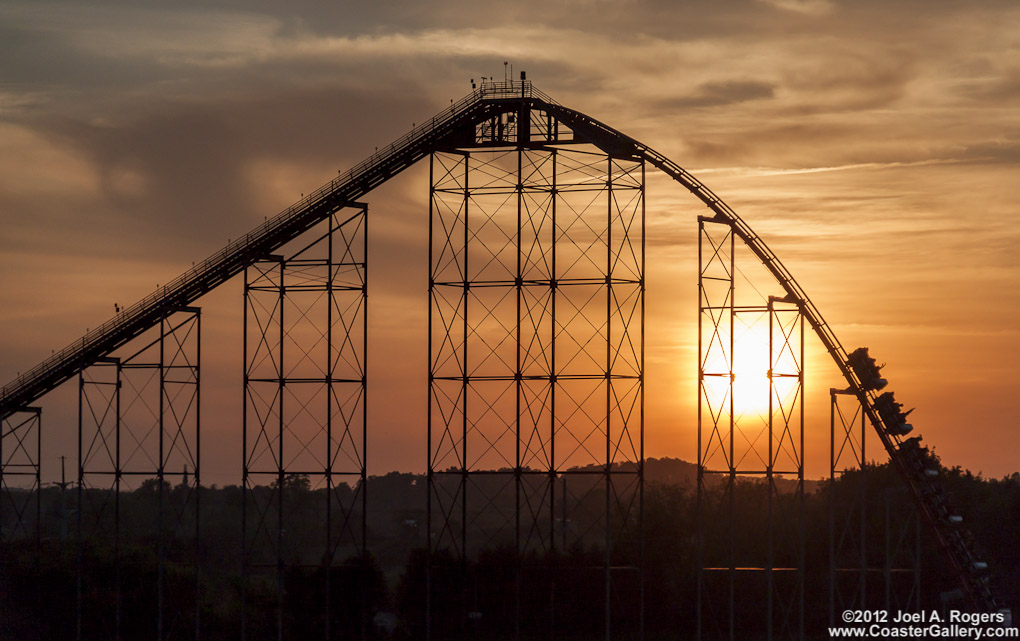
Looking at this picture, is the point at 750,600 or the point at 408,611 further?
the point at 750,600

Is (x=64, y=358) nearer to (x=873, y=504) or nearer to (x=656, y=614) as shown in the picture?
(x=656, y=614)

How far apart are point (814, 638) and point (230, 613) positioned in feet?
64.6

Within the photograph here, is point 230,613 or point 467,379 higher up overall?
point 467,379

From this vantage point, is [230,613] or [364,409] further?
[230,613]

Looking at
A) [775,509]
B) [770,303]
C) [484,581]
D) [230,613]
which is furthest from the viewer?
[775,509]

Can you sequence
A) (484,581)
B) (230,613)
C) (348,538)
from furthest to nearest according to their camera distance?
1. (348,538)
2. (230,613)
3. (484,581)

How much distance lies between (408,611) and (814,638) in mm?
12959

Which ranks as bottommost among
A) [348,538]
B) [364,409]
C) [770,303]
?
[348,538]

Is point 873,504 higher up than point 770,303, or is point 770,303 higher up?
point 770,303

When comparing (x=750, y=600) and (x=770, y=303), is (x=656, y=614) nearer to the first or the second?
(x=750, y=600)

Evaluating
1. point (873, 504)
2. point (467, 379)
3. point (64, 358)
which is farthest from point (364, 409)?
point (873, 504)

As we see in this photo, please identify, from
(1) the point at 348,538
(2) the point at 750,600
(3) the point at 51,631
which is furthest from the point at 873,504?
(1) the point at 348,538

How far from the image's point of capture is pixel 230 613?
4884 centimetres

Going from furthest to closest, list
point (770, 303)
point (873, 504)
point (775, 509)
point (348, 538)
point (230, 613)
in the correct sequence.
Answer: point (348, 538) < point (775, 509) < point (873, 504) < point (230, 613) < point (770, 303)
